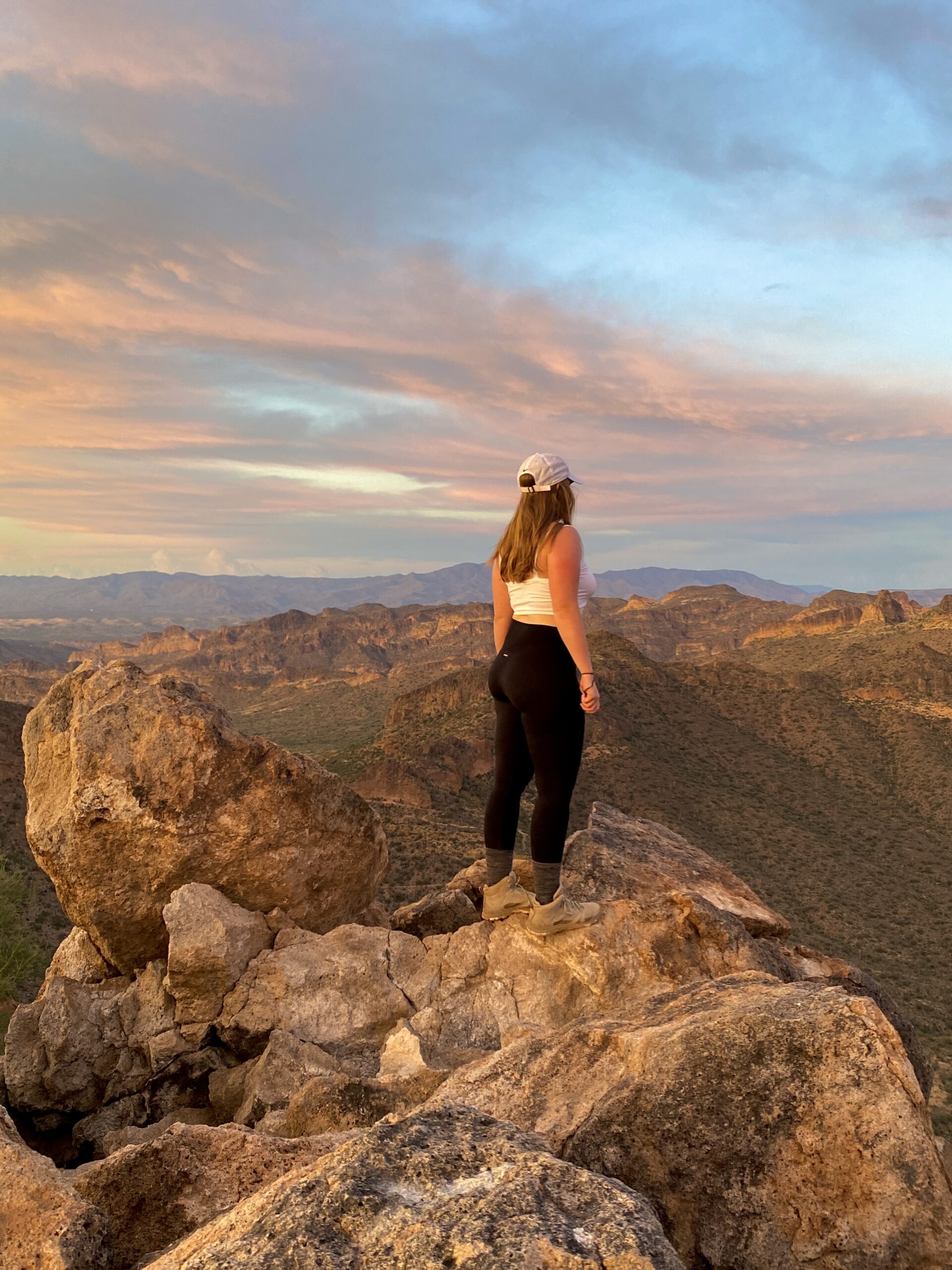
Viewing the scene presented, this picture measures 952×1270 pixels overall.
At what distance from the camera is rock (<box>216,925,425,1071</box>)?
6.27m

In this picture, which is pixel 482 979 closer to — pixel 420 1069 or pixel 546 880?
pixel 546 880

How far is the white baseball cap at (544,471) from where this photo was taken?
595 cm

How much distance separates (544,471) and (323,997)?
4704 millimetres

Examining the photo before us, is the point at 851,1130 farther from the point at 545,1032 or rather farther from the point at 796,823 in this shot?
the point at 796,823

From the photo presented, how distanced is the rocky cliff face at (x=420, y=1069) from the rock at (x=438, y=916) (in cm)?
3

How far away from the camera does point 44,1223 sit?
3113 mm

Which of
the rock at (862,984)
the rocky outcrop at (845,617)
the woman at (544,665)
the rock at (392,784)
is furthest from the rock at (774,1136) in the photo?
the rocky outcrop at (845,617)

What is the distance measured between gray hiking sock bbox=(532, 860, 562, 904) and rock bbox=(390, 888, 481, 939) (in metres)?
1.46

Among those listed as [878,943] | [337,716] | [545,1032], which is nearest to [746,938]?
[545,1032]

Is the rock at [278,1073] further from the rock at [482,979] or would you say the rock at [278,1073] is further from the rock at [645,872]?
the rock at [645,872]

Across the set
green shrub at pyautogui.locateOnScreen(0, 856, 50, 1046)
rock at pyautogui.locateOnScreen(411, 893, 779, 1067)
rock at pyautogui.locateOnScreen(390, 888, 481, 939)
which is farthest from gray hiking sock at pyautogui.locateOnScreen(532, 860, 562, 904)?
green shrub at pyautogui.locateOnScreen(0, 856, 50, 1046)

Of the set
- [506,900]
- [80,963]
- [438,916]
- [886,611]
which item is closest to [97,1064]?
[80,963]

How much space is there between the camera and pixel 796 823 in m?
51.5

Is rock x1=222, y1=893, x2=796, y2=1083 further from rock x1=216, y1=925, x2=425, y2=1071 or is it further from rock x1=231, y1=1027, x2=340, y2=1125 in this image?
rock x1=231, y1=1027, x2=340, y2=1125
